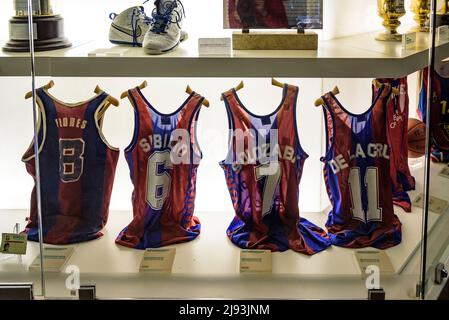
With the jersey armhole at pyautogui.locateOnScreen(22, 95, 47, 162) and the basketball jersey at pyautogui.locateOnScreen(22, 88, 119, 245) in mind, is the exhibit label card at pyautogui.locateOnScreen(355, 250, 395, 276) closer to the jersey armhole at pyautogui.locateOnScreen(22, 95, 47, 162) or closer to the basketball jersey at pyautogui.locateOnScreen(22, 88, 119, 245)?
the basketball jersey at pyautogui.locateOnScreen(22, 88, 119, 245)

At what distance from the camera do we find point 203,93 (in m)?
1.80

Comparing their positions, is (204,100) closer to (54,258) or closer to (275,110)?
(275,110)

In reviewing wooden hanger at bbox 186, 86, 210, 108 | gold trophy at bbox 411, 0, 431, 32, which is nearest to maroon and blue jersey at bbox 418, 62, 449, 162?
gold trophy at bbox 411, 0, 431, 32

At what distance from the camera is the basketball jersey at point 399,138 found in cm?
180

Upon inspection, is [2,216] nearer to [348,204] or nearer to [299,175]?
[299,175]

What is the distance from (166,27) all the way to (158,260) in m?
0.62

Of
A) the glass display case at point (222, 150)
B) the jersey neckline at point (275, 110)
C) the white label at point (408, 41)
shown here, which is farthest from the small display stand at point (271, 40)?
the white label at point (408, 41)

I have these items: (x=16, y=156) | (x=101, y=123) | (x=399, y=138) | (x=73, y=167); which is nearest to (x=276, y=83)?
(x=399, y=138)

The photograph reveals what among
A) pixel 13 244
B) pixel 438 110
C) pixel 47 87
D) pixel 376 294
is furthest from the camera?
pixel 438 110

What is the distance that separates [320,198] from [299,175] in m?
0.11

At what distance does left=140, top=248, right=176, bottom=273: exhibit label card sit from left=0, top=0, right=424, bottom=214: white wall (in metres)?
0.19

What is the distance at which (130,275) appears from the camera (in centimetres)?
160

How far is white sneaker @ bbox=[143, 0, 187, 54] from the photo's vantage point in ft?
5.49

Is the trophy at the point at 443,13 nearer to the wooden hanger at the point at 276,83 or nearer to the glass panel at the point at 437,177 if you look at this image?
Result: the glass panel at the point at 437,177
